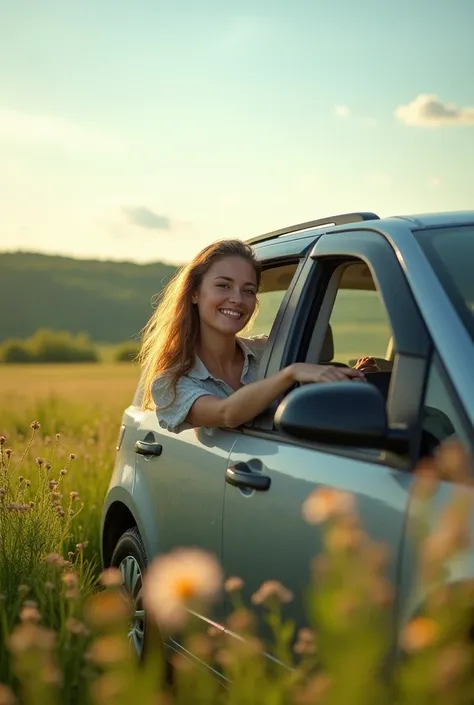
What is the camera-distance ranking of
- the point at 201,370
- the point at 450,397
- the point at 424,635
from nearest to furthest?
the point at 424,635
the point at 450,397
the point at 201,370

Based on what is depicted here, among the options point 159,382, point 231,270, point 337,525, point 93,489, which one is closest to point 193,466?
point 159,382

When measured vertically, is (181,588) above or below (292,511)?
above

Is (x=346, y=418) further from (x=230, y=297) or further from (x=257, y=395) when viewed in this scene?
(x=230, y=297)

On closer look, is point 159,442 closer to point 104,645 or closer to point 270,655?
point 270,655

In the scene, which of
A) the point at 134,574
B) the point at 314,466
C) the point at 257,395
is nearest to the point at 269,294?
the point at 257,395

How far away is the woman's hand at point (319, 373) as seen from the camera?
342cm

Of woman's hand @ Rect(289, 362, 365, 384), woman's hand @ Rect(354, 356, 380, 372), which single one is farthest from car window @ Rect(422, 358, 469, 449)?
woman's hand @ Rect(354, 356, 380, 372)

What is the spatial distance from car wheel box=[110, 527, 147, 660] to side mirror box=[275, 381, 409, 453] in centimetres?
201

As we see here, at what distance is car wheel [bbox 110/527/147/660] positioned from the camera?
4645mm

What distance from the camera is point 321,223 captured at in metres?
4.14

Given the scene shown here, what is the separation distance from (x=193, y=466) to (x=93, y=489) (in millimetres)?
3635

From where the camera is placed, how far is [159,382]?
14.1 ft

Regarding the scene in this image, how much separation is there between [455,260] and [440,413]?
433mm

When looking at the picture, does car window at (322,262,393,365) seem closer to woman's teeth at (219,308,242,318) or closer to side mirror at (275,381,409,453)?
woman's teeth at (219,308,242,318)
